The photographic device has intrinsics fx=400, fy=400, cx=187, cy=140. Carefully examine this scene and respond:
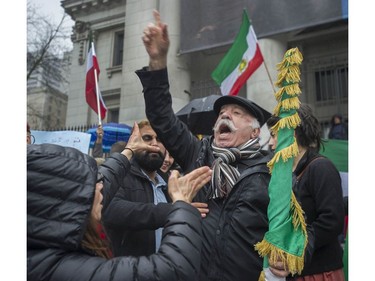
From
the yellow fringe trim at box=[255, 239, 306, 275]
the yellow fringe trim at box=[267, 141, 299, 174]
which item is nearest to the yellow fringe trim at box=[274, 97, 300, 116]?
the yellow fringe trim at box=[267, 141, 299, 174]

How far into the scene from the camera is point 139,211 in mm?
2477

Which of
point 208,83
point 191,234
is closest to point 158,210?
point 191,234

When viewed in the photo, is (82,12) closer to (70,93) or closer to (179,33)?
(70,93)

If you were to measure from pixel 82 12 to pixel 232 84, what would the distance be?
43.5 feet

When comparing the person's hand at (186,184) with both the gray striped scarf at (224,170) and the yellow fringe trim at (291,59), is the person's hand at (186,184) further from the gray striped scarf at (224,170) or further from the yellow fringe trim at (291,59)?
the yellow fringe trim at (291,59)

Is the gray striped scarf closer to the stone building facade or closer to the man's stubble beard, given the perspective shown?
the man's stubble beard

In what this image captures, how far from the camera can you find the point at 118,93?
669 inches

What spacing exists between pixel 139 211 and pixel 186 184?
2.65 feet

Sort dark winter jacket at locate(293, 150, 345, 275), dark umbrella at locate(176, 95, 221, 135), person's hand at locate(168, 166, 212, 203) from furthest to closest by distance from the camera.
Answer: dark umbrella at locate(176, 95, 221, 135)
dark winter jacket at locate(293, 150, 345, 275)
person's hand at locate(168, 166, 212, 203)

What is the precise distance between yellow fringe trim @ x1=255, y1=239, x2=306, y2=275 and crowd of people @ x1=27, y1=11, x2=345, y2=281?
3 centimetres

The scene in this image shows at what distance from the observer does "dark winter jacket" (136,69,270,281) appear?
2217mm

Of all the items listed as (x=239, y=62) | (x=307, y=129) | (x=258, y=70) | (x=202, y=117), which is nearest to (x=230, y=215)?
(x=307, y=129)

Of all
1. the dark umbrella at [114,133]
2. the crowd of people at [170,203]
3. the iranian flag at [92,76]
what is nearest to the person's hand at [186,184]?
the crowd of people at [170,203]

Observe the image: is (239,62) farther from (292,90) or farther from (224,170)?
(292,90)
